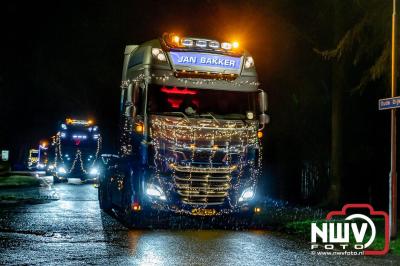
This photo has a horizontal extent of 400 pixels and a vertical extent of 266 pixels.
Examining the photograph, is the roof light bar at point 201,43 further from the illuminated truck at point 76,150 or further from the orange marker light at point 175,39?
the illuminated truck at point 76,150

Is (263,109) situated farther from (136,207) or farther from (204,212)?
(136,207)

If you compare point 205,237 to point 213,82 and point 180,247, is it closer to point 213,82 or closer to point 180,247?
point 180,247

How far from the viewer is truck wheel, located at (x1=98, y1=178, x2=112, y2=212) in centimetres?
1764

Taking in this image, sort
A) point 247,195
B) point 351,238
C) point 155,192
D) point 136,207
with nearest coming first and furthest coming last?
point 351,238, point 155,192, point 136,207, point 247,195

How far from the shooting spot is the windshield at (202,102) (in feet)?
45.3

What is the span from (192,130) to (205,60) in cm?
176

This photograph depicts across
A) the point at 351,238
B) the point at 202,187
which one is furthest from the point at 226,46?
the point at 351,238

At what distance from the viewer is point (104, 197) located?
18.2 meters

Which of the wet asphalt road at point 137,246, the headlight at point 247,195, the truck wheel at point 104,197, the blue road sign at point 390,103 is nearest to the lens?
the wet asphalt road at point 137,246

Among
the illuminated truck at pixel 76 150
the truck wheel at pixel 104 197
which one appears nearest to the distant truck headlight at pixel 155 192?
the truck wheel at pixel 104 197

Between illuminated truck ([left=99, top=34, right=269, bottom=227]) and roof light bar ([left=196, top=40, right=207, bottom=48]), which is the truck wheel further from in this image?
roof light bar ([left=196, top=40, right=207, bottom=48])

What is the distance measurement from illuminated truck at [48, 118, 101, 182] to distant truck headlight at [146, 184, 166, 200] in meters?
22.7

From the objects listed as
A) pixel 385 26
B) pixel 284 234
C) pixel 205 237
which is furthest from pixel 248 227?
pixel 385 26

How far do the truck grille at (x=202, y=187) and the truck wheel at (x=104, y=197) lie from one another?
4330 mm
